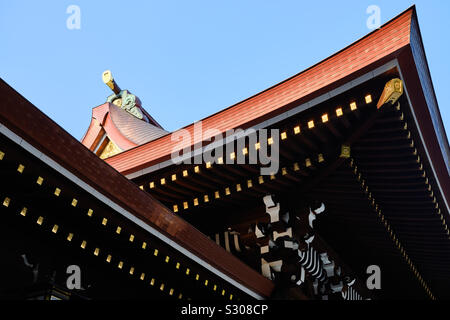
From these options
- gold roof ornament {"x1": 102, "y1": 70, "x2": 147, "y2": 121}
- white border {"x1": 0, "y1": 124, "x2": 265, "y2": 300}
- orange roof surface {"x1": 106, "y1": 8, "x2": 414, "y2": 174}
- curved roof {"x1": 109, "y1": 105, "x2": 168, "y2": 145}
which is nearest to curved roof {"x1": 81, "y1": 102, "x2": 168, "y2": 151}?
curved roof {"x1": 109, "y1": 105, "x2": 168, "y2": 145}

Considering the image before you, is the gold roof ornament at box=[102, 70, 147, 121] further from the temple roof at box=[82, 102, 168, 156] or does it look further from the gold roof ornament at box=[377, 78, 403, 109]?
the gold roof ornament at box=[377, 78, 403, 109]

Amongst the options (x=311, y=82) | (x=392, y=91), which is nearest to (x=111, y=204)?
(x=311, y=82)

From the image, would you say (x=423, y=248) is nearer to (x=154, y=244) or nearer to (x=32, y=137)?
(x=154, y=244)

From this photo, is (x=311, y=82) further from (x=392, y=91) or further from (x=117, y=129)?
(x=117, y=129)

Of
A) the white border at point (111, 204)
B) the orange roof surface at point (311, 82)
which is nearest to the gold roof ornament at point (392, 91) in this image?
the orange roof surface at point (311, 82)

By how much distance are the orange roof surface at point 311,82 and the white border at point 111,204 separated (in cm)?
180

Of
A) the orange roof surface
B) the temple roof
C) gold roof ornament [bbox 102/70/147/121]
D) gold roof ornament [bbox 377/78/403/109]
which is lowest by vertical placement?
gold roof ornament [bbox 377/78/403/109]

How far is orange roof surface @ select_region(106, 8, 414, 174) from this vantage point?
5062 mm

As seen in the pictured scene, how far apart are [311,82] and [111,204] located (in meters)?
2.81

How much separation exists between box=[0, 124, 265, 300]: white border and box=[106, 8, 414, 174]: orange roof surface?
180 cm

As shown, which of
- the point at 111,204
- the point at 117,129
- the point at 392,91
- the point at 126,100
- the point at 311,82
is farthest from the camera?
the point at 126,100

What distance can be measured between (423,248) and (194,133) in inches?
203

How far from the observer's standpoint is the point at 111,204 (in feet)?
13.9

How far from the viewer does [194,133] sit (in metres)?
6.35
